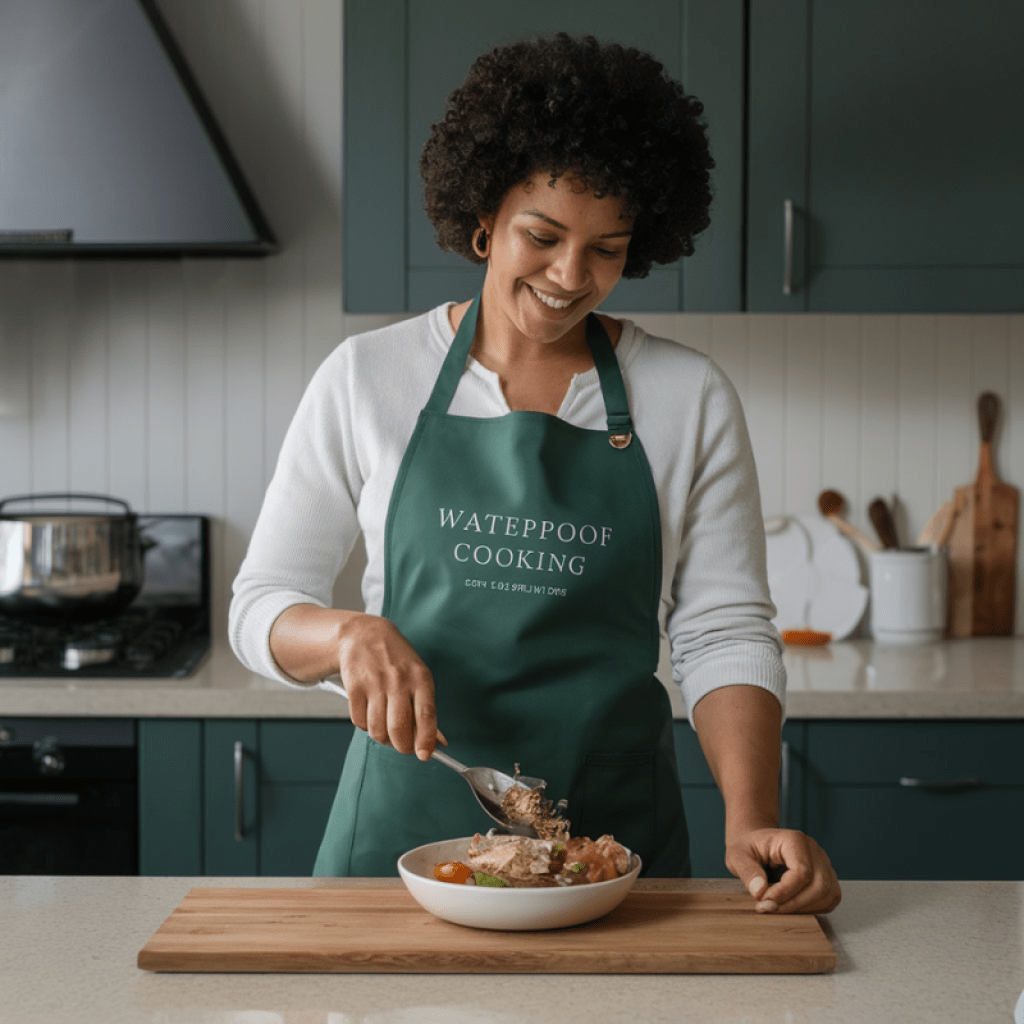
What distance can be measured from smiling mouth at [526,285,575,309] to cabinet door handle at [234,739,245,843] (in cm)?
107

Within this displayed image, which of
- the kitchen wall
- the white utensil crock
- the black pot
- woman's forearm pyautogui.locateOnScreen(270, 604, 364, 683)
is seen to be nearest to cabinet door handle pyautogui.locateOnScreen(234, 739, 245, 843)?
the black pot

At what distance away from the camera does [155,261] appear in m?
2.71

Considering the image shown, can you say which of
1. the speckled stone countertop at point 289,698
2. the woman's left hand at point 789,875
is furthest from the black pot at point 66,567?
the woman's left hand at point 789,875

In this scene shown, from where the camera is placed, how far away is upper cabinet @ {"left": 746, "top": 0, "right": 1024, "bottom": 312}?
2322 mm

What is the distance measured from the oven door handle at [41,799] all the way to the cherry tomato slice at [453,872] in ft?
4.11

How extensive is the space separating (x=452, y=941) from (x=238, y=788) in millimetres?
1181

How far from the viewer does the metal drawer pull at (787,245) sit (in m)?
2.32

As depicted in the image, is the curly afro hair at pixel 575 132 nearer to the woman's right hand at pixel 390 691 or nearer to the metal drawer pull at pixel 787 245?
the woman's right hand at pixel 390 691

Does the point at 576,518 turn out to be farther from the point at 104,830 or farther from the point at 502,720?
the point at 104,830

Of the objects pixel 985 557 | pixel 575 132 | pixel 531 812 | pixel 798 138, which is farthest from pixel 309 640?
pixel 985 557

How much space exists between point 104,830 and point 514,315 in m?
1.24

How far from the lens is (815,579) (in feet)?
8.86

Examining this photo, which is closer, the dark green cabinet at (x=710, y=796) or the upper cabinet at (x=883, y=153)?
the dark green cabinet at (x=710, y=796)

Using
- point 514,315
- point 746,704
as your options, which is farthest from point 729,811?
point 514,315
